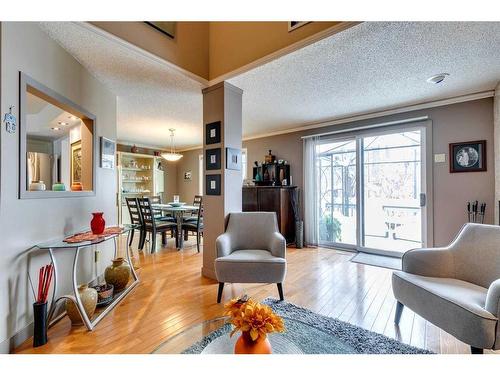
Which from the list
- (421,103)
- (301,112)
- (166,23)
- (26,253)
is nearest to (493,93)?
(421,103)

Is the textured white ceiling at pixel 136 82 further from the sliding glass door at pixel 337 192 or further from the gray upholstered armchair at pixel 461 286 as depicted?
the gray upholstered armchair at pixel 461 286

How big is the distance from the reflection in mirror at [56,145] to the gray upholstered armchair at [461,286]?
3.12 meters

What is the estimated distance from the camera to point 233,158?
3025mm

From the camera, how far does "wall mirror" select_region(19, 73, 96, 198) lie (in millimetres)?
1786

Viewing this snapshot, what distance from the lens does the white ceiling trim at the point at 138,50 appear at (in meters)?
1.93

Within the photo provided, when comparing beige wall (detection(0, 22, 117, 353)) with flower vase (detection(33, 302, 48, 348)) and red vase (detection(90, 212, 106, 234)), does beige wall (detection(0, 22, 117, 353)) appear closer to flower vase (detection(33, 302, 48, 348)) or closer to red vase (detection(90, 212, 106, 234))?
flower vase (detection(33, 302, 48, 348))

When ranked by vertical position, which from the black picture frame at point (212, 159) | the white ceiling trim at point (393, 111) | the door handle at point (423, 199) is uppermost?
the white ceiling trim at point (393, 111)

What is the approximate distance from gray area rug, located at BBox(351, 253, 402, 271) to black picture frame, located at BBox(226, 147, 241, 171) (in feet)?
7.76

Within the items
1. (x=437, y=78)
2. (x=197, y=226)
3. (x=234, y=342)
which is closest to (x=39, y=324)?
(x=234, y=342)

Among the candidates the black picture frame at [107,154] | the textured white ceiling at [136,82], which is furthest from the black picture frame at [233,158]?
the black picture frame at [107,154]

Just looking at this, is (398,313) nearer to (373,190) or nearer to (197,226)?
(373,190)

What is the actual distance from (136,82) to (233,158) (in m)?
1.48
